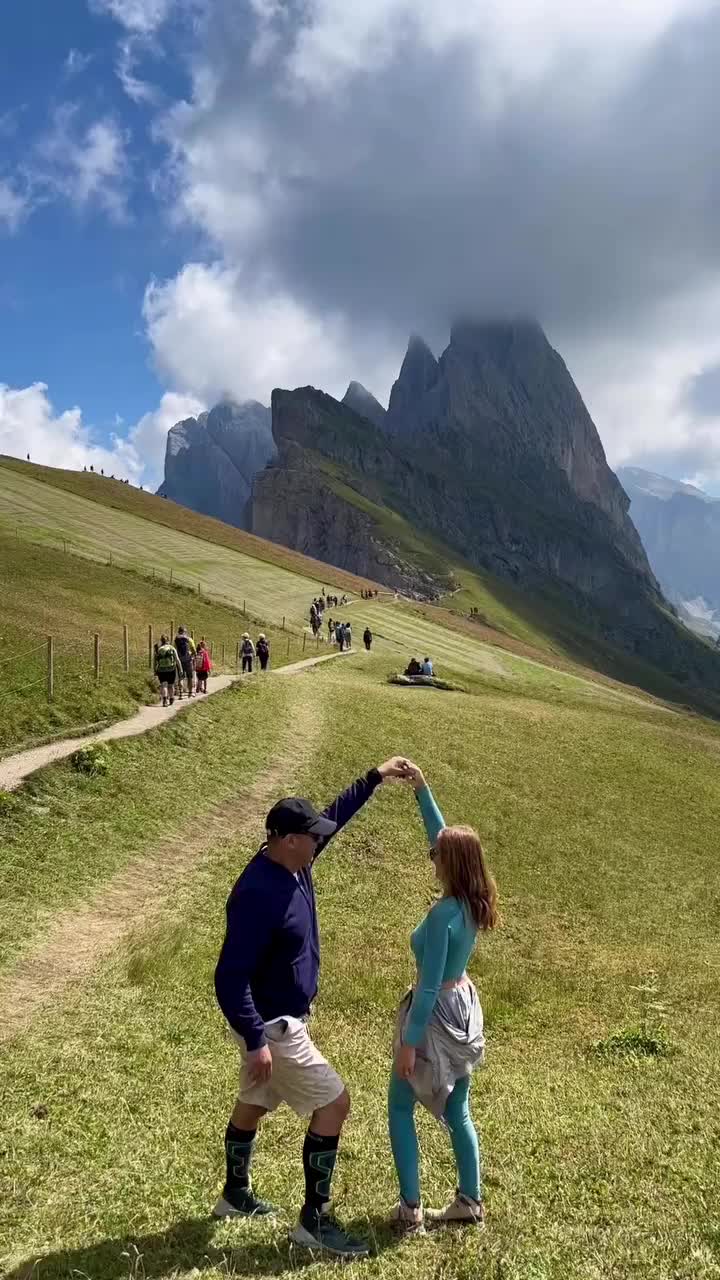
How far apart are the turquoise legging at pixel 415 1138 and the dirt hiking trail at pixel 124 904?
6537mm

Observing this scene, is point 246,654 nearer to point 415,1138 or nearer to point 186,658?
point 186,658

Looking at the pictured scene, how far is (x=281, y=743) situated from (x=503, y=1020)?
52.9ft

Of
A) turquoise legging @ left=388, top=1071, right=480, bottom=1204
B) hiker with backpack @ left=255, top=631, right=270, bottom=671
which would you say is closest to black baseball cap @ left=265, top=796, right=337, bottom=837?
turquoise legging @ left=388, top=1071, right=480, bottom=1204

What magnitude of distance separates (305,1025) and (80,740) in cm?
1888

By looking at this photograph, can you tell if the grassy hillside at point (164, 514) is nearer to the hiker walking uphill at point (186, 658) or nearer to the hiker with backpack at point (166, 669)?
the hiker walking uphill at point (186, 658)

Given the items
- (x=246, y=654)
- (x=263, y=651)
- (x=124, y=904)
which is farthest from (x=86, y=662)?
(x=124, y=904)

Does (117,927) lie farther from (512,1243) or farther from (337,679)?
(337,679)

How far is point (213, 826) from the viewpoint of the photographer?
20953mm

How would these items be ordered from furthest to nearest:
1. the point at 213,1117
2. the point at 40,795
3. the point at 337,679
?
the point at 337,679, the point at 40,795, the point at 213,1117

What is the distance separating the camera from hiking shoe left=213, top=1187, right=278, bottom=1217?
664cm

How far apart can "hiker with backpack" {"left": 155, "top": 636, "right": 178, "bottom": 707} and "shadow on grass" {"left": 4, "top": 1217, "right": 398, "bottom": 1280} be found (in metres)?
23.2

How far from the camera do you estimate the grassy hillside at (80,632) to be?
25.4 metres

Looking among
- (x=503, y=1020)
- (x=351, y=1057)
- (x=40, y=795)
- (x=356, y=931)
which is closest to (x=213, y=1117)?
(x=351, y=1057)

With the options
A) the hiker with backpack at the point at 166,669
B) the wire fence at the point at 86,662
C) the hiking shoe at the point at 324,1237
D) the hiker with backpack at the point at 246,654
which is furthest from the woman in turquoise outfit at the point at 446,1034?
the hiker with backpack at the point at 246,654
